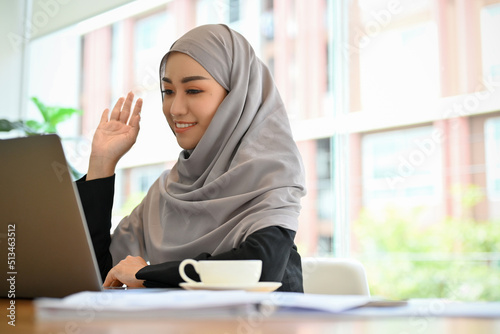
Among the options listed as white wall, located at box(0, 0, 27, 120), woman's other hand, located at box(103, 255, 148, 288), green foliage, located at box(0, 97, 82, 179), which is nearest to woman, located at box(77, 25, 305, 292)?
woman's other hand, located at box(103, 255, 148, 288)

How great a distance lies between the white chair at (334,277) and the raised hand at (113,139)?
0.67 m

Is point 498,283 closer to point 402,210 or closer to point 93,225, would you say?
point 402,210

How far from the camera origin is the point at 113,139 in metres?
1.78

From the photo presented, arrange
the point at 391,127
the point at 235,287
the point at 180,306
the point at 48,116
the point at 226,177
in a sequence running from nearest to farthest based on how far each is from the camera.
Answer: the point at 180,306 → the point at 235,287 → the point at 226,177 → the point at 391,127 → the point at 48,116

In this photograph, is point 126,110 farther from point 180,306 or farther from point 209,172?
point 180,306

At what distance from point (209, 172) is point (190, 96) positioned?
0.22 m

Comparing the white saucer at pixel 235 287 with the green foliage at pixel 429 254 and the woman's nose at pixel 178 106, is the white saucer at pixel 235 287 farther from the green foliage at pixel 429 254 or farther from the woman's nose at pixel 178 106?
the green foliage at pixel 429 254

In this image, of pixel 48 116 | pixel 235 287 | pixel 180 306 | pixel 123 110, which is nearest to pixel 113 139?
pixel 123 110

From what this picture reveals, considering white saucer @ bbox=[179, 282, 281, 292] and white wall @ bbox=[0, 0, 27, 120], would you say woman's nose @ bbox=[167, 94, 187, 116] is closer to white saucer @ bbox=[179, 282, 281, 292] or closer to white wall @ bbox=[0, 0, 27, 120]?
white saucer @ bbox=[179, 282, 281, 292]

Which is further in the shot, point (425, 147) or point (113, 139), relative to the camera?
point (425, 147)

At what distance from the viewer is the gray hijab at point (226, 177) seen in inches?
55.1

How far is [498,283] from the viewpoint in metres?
2.99

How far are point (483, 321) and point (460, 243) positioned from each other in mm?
2784

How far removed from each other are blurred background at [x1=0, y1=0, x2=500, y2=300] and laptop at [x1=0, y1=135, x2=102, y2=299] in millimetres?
1988
